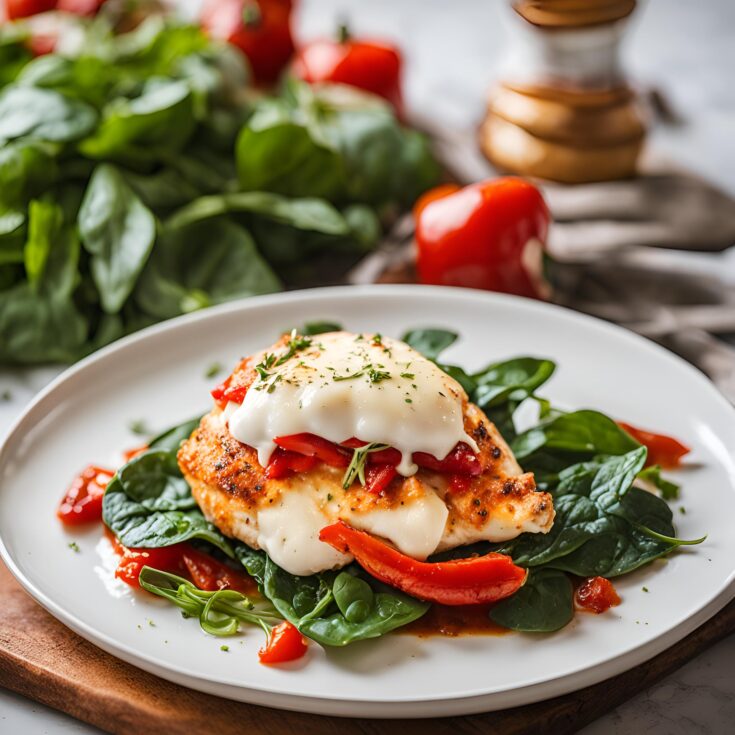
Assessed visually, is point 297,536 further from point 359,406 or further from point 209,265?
point 209,265

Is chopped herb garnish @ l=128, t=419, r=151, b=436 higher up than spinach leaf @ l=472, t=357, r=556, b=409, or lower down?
lower down

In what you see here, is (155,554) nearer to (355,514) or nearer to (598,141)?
(355,514)

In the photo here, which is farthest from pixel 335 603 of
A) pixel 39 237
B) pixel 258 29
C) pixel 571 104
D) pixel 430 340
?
pixel 258 29

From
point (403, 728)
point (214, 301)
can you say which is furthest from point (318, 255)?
point (403, 728)

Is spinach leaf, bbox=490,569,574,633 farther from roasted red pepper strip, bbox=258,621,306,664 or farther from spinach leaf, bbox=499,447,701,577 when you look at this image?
roasted red pepper strip, bbox=258,621,306,664

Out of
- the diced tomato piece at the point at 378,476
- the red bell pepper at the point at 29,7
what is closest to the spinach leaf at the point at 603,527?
the diced tomato piece at the point at 378,476

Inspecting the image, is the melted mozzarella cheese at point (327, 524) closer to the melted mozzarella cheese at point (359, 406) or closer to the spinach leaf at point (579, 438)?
the melted mozzarella cheese at point (359, 406)

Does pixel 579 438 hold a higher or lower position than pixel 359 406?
lower

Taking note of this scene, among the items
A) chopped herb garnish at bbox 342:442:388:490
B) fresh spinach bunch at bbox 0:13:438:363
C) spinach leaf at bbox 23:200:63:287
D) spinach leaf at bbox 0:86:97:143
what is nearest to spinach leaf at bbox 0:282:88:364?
fresh spinach bunch at bbox 0:13:438:363
